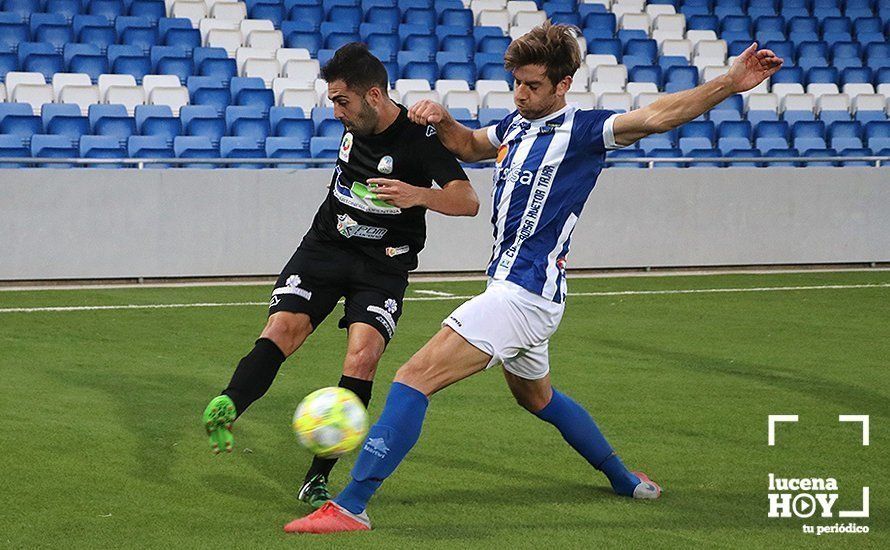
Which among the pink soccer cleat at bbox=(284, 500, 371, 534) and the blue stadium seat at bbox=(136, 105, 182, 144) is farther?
the blue stadium seat at bbox=(136, 105, 182, 144)

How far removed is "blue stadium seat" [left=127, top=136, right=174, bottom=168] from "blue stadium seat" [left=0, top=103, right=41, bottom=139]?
1.23m

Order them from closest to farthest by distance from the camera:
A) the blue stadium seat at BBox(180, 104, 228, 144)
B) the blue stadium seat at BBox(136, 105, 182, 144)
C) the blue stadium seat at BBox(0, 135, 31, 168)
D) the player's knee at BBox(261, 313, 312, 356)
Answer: the player's knee at BBox(261, 313, 312, 356), the blue stadium seat at BBox(0, 135, 31, 168), the blue stadium seat at BBox(136, 105, 182, 144), the blue stadium seat at BBox(180, 104, 228, 144)

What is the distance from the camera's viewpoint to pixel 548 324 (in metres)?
5.24

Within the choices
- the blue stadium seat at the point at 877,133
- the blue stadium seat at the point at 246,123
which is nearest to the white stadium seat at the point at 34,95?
the blue stadium seat at the point at 246,123

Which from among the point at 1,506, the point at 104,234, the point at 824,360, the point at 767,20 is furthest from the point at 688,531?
the point at 767,20

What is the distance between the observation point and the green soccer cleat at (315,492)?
5.51m

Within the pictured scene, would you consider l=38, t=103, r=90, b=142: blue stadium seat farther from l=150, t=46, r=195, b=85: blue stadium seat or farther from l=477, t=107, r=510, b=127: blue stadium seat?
l=477, t=107, r=510, b=127: blue stadium seat

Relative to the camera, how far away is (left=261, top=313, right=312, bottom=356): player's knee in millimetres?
5676

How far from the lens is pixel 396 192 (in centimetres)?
514

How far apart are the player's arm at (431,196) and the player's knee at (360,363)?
2.44 ft

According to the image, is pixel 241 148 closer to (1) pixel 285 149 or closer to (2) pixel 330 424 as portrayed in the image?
(1) pixel 285 149

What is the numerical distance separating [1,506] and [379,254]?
1.93 m

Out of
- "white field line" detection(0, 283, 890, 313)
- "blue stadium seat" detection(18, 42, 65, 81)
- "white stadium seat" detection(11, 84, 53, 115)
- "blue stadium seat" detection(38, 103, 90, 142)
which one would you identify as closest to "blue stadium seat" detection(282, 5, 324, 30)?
"blue stadium seat" detection(18, 42, 65, 81)

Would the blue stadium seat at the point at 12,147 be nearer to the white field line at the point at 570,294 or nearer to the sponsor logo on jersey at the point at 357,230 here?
the white field line at the point at 570,294
